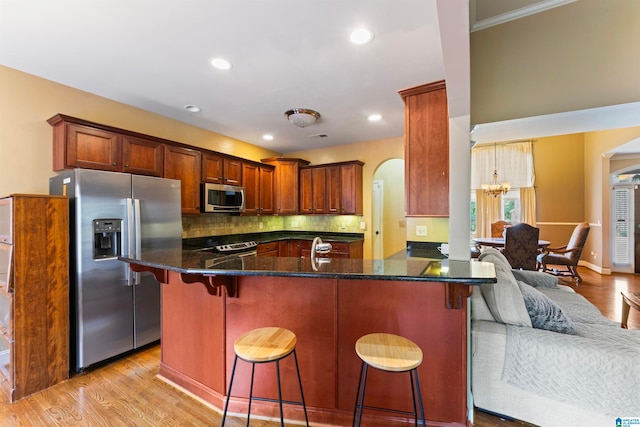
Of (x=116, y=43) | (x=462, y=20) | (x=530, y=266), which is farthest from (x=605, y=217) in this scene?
(x=116, y=43)

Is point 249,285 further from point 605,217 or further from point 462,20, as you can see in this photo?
point 605,217

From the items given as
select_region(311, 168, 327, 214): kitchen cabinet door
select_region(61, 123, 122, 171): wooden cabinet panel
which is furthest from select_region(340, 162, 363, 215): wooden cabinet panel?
select_region(61, 123, 122, 171): wooden cabinet panel

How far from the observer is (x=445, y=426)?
5.21 feet

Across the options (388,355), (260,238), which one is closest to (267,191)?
(260,238)

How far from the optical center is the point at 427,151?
2160 mm

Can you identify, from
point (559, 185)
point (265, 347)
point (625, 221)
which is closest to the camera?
point (265, 347)

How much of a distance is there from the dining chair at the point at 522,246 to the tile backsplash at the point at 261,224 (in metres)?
2.50

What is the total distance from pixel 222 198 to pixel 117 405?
2630 mm

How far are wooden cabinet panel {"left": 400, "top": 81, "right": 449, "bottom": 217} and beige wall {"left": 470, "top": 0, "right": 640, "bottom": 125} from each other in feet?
1.65

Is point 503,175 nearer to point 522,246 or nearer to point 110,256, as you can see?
point 522,246

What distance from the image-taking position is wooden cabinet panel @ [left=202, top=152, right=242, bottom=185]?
3.89m

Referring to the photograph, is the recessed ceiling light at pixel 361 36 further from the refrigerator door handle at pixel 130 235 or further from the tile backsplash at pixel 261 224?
the tile backsplash at pixel 261 224

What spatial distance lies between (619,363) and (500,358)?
0.55m

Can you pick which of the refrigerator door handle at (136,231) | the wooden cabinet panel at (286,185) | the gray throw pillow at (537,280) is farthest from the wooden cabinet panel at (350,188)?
the refrigerator door handle at (136,231)
